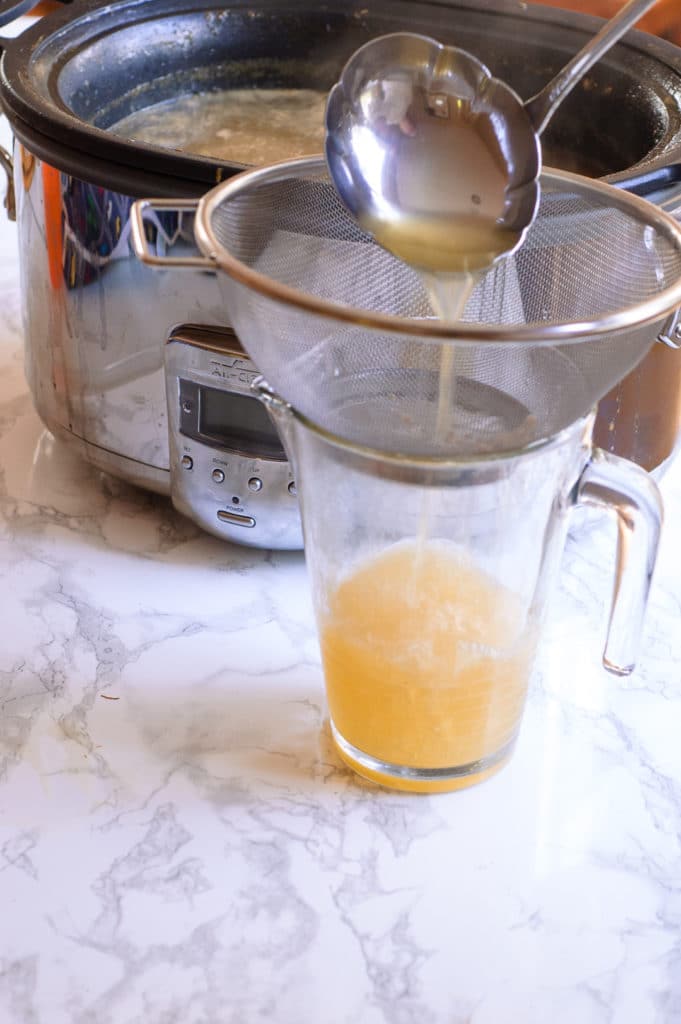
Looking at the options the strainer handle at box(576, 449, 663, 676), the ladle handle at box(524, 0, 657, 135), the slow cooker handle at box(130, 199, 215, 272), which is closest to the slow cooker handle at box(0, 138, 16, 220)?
the slow cooker handle at box(130, 199, 215, 272)

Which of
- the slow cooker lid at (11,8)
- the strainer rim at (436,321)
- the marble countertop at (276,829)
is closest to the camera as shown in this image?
the strainer rim at (436,321)

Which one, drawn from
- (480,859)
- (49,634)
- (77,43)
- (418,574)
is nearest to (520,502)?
(418,574)

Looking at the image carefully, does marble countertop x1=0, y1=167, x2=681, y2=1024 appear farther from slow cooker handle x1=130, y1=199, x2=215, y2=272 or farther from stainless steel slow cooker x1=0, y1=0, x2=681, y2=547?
slow cooker handle x1=130, y1=199, x2=215, y2=272

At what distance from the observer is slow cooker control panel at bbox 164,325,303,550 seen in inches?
34.4

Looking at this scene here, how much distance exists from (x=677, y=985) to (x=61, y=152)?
71 centimetres

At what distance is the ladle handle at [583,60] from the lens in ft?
2.09

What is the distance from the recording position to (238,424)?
904mm

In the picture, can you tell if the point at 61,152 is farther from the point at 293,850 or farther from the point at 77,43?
the point at 293,850

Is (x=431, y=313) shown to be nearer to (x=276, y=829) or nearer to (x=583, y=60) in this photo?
(x=583, y=60)

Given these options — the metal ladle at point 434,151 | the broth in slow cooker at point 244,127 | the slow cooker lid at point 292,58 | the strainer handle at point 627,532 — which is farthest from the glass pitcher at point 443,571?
the broth in slow cooker at point 244,127

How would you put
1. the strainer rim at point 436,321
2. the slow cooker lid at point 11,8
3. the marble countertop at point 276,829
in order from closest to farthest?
the strainer rim at point 436,321
the marble countertop at point 276,829
the slow cooker lid at point 11,8

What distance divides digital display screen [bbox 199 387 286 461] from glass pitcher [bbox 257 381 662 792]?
6.4 inches

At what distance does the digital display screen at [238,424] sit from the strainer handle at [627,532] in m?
0.29

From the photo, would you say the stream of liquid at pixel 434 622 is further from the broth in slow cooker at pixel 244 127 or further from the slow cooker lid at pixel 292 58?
the broth in slow cooker at pixel 244 127
